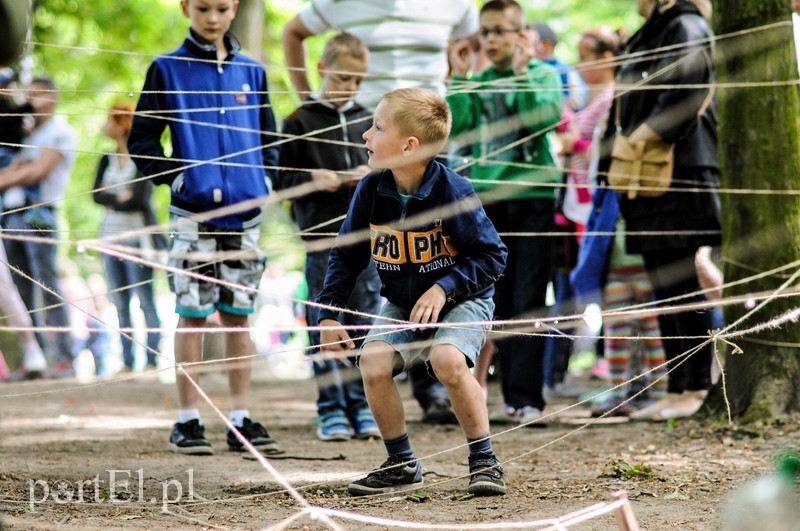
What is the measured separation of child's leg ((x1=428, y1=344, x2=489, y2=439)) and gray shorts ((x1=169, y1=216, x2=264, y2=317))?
1.21 meters

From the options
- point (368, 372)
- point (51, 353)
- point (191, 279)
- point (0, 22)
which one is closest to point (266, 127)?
point (191, 279)

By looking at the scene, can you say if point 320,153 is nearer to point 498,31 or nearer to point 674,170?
point 498,31

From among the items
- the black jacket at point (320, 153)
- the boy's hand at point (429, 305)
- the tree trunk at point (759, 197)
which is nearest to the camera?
the boy's hand at point (429, 305)

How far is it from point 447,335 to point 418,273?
238mm

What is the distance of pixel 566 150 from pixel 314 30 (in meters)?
1.66

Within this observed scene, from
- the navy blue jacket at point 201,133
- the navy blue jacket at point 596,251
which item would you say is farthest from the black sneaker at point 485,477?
the navy blue jacket at point 596,251

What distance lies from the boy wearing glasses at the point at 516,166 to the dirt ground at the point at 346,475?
336 millimetres

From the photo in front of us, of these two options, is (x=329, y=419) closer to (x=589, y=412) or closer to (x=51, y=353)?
(x=589, y=412)

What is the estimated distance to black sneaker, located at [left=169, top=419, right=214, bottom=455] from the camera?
444 centimetres

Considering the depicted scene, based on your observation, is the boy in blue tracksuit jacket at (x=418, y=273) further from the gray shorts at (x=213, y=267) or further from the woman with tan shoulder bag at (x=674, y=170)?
the woman with tan shoulder bag at (x=674, y=170)

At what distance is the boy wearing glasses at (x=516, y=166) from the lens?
5.22 m

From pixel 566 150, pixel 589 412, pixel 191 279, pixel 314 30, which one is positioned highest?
pixel 314 30

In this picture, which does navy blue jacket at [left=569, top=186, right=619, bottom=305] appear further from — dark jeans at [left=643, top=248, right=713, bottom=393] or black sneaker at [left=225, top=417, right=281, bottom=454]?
black sneaker at [left=225, top=417, right=281, bottom=454]

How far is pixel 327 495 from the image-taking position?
355 centimetres
